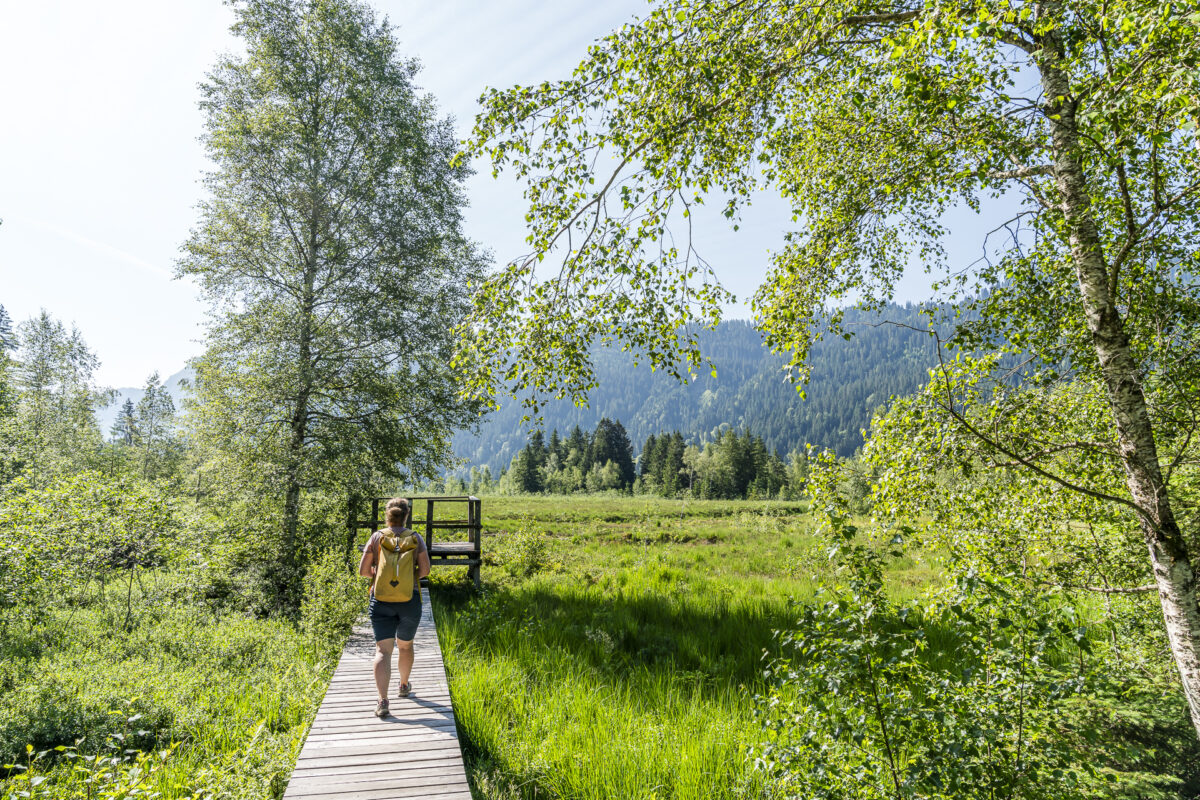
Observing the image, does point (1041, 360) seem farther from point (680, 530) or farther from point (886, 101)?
point (680, 530)

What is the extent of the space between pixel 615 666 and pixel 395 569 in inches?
158

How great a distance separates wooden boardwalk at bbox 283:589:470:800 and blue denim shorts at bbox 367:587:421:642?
2.81ft

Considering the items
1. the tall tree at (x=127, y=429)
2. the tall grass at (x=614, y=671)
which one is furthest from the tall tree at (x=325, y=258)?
the tall tree at (x=127, y=429)

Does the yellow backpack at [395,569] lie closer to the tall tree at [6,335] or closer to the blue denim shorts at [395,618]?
the blue denim shorts at [395,618]

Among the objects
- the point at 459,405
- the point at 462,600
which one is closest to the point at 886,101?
the point at 459,405

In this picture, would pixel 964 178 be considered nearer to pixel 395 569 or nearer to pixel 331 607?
pixel 395 569

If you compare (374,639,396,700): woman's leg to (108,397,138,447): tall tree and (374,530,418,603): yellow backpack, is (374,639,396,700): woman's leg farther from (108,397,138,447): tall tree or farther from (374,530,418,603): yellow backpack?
(108,397,138,447): tall tree

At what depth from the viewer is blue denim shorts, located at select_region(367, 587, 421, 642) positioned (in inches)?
234

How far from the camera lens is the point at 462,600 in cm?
1295

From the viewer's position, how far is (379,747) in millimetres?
5121

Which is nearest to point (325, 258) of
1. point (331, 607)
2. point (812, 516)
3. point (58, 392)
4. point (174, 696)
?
point (331, 607)

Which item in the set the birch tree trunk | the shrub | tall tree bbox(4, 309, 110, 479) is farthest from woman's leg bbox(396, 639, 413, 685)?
tall tree bbox(4, 309, 110, 479)

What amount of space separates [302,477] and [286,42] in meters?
11.6

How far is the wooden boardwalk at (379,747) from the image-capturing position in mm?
4434
